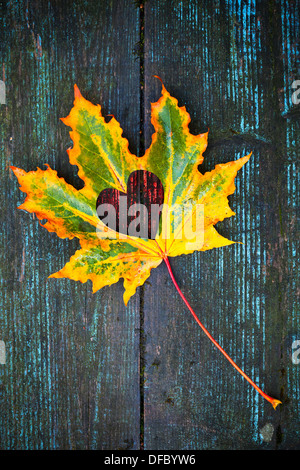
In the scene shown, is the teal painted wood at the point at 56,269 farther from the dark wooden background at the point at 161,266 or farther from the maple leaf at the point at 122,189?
the maple leaf at the point at 122,189

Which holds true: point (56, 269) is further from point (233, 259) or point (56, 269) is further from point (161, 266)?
point (233, 259)

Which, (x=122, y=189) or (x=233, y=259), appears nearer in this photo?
(x=122, y=189)

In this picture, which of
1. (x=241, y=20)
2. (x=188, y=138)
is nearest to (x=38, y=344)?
(x=188, y=138)

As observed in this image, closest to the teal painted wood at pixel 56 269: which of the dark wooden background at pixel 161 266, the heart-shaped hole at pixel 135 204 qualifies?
the dark wooden background at pixel 161 266

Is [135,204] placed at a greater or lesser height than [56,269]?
greater

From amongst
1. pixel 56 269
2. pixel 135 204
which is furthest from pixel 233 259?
pixel 56 269

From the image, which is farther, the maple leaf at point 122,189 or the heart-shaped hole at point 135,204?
the heart-shaped hole at point 135,204
